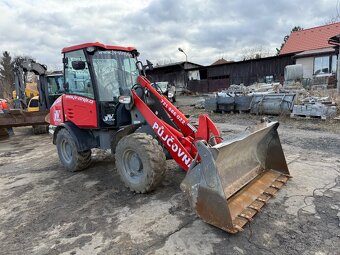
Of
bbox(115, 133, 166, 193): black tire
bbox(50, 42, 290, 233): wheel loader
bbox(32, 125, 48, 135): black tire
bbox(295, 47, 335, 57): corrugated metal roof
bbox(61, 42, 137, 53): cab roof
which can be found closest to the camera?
bbox(50, 42, 290, 233): wheel loader

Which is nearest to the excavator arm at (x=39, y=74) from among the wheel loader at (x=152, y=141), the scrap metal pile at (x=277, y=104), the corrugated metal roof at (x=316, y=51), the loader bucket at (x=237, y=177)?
the wheel loader at (x=152, y=141)

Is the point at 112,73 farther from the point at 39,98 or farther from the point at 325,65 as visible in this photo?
the point at 325,65

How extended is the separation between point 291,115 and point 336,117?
1486 mm

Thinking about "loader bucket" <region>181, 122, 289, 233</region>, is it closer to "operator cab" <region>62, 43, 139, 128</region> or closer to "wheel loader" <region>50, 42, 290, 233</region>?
"wheel loader" <region>50, 42, 290, 233</region>

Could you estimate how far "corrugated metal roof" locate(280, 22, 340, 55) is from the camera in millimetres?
23766

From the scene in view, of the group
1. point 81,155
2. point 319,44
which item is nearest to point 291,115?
point 81,155

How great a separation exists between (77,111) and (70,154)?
3.52ft

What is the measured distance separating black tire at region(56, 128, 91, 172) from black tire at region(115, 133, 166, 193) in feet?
4.96

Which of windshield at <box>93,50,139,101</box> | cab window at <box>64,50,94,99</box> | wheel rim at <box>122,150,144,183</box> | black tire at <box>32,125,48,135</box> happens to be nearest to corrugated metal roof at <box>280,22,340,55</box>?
black tire at <box>32,125,48,135</box>

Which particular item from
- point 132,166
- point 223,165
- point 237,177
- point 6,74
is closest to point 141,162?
point 132,166

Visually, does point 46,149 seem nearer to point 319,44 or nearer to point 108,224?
point 108,224

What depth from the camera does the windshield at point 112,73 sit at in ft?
16.8

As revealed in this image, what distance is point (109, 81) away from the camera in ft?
17.2

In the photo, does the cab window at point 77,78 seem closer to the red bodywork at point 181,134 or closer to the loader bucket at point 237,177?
the red bodywork at point 181,134
